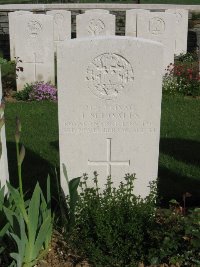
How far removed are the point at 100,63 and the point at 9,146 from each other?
8.76ft

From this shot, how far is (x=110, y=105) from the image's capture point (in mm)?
3574

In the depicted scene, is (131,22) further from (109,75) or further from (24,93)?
(109,75)

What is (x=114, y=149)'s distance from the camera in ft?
12.2

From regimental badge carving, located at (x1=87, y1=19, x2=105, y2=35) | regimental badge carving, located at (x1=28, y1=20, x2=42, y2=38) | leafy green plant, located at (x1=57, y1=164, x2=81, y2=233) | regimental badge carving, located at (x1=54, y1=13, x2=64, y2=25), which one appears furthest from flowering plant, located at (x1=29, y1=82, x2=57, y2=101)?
leafy green plant, located at (x1=57, y1=164, x2=81, y2=233)

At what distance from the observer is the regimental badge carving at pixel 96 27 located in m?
9.13

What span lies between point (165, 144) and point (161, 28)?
12.7 ft

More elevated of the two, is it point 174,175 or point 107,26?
point 107,26

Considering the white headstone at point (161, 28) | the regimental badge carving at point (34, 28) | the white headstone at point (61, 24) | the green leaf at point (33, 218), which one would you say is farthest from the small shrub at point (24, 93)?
the green leaf at point (33, 218)

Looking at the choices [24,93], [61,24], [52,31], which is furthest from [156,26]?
[24,93]

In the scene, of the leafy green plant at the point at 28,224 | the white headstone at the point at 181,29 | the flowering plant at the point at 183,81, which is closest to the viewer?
the leafy green plant at the point at 28,224

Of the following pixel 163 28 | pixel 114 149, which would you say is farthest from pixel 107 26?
pixel 114 149

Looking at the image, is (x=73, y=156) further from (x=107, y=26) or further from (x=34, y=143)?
(x=107, y=26)

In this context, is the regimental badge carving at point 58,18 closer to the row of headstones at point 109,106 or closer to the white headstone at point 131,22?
the white headstone at point 131,22

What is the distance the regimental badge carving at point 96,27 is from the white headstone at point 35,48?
4.16ft
